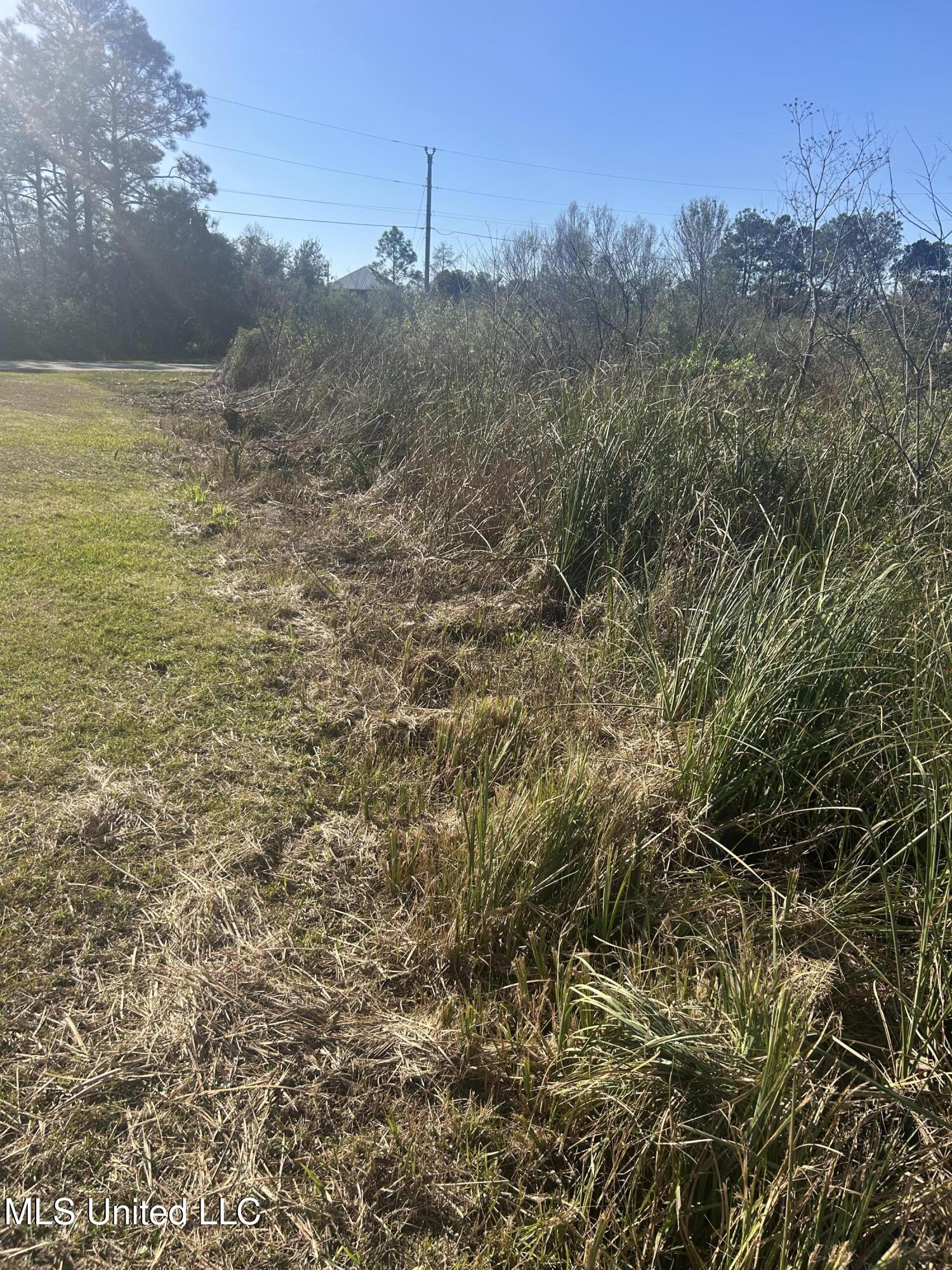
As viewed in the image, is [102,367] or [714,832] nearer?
[714,832]

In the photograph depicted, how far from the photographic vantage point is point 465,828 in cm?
248

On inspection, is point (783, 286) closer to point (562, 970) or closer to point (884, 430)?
point (884, 430)

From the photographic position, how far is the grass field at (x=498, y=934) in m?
1.46

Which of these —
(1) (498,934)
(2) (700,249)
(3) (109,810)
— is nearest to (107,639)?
(3) (109,810)

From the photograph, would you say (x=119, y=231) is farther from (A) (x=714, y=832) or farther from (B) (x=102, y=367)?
(A) (x=714, y=832)

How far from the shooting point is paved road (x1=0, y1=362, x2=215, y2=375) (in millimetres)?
17798

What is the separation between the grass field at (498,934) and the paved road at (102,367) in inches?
668

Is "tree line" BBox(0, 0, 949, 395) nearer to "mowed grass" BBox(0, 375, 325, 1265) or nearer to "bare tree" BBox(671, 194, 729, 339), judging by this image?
"bare tree" BBox(671, 194, 729, 339)

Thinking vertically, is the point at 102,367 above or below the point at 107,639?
above

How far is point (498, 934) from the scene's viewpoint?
2.12 m

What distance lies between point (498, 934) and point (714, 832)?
2.45ft

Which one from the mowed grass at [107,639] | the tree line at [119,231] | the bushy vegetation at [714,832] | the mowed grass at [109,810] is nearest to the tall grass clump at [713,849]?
the bushy vegetation at [714,832]

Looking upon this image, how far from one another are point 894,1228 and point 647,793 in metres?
1.24

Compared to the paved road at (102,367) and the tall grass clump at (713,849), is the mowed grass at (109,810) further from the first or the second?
the paved road at (102,367)
